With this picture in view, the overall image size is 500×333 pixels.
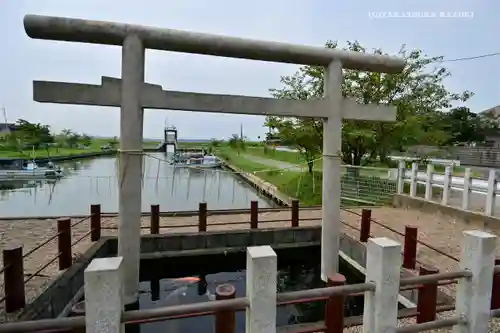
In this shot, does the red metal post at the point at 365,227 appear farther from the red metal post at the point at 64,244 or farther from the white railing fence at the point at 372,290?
the red metal post at the point at 64,244

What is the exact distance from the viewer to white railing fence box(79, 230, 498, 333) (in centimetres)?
179

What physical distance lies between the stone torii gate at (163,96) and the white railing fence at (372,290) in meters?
2.41

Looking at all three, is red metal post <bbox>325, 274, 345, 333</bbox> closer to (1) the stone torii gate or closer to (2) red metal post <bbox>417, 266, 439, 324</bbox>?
(2) red metal post <bbox>417, 266, 439, 324</bbox>

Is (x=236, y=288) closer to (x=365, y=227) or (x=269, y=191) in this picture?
(x=365, y=227)

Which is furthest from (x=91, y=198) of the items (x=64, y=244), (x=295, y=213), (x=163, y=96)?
(x=163, y=96)

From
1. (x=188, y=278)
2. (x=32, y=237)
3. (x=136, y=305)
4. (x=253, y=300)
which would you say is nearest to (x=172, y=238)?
(x=188, y=278)

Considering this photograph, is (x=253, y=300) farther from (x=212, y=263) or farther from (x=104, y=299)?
(x=212, y=263)

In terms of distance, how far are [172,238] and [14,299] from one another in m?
3.04

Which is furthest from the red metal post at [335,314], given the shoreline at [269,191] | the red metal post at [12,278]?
the shoreline at [269,191]

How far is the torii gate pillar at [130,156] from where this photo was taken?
13.1ft

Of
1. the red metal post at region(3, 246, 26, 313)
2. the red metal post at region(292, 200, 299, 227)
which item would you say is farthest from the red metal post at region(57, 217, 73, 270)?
the red metal post at region(292, 200, 299, 227)

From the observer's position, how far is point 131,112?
159 inches

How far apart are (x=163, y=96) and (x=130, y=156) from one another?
912 millimetres

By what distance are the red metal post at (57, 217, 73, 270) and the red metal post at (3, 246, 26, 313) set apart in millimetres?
1212
